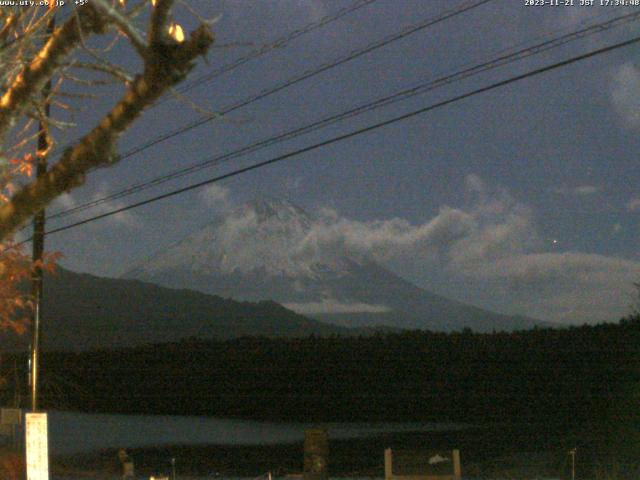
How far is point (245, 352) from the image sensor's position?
64.4 meters

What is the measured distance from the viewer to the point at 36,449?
9828mm

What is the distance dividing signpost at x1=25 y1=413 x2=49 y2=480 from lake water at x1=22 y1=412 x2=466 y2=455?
2645 centimetres

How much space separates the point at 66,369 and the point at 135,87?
5855cm

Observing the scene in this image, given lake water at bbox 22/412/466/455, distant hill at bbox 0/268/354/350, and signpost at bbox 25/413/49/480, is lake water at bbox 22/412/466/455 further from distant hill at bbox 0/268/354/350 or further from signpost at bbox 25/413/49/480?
distant hill at bbox 0/268/354/350

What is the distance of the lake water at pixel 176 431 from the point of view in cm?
4059

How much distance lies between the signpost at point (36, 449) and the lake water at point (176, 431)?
26.4 meters

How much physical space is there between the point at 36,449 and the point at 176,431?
38.9 meters

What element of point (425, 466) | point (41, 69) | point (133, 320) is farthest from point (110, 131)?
point (133, 320)

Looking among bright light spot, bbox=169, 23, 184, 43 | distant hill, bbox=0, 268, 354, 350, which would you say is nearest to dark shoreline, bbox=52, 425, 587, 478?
bright light spot, bbox=169, 23, 184, 43

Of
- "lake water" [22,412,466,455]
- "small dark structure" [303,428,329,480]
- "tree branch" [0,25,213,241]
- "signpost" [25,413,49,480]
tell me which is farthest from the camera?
"lake water" [22,412,466,455]

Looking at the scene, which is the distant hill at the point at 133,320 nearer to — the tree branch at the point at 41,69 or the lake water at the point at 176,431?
the lake water at the point at 176,431

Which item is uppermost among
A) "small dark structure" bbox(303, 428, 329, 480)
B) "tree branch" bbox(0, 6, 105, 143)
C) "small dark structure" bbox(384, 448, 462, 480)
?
"tree branch" bbox(0, 6, 105, 143)

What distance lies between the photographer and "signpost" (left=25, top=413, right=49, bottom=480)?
9750 millimetres

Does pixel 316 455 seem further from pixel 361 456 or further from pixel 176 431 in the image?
pixel 176 431
